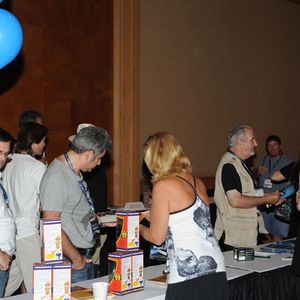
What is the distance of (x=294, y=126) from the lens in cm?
911

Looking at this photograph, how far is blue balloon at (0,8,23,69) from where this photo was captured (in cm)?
289

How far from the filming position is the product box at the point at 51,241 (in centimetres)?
238

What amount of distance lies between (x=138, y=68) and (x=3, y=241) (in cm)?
388

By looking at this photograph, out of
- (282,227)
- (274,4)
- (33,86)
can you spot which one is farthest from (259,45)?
(33,86)

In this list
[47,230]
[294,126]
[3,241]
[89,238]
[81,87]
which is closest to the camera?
[47,230]

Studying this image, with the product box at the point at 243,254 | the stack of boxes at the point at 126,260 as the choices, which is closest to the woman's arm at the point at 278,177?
the product box at the point at 243,254

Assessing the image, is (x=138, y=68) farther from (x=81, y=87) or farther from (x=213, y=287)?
(x=213, y=287)

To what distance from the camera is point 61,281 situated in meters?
2.33

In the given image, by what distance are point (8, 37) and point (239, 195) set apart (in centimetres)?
183

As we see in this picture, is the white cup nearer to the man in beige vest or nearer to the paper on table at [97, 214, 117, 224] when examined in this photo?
the paper on table at [97, 214, 117, 224]

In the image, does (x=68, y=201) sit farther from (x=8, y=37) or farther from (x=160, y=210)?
(x=8, y=37)

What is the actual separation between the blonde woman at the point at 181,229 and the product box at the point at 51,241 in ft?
1.27

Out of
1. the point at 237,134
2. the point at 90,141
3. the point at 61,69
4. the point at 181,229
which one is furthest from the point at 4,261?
the point at 61,69

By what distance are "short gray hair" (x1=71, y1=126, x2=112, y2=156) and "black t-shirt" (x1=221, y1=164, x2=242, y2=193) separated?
4.19 feet
